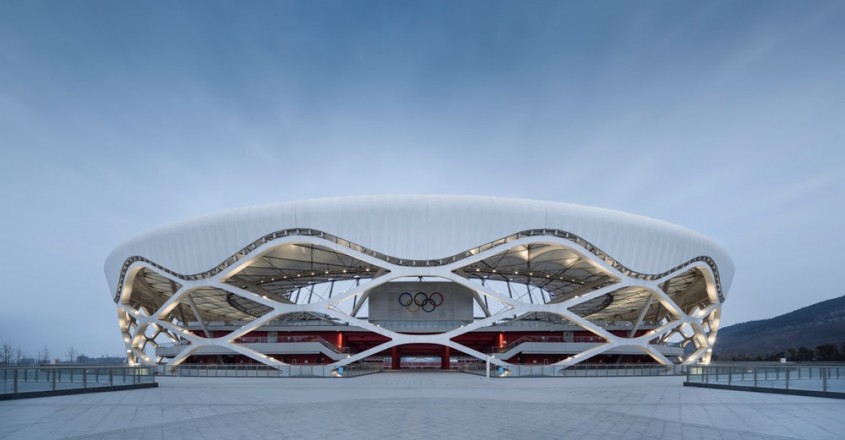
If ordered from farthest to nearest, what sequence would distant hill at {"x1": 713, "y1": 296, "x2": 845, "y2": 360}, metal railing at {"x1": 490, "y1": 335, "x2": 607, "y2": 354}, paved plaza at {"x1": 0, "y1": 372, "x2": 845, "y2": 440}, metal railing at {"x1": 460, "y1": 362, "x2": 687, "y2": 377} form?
distant hill at {"x1": 713, "y1": 296, "x2": 845, "y2": 360} < metal railing at {"x1": 490, "y1": 335, "x2": 607, "y2": 354} < metal railing at {"x1": 460, "y1": 362, "x2": 687, "y2": 377} < paved plaza at {"x1": 0, "y1": 372, "x2": 845, "y2": 440}

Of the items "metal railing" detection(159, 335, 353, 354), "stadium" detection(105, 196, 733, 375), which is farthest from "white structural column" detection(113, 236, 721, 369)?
"metal railing" detection(159, 335, 353, 354)

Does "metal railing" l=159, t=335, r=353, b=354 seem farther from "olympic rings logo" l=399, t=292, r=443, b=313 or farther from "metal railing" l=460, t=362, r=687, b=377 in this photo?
"metal railing" l=460, t=362, r=687, b=377

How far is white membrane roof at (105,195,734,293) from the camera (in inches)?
1492

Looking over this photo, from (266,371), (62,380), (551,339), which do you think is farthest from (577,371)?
(62,380)

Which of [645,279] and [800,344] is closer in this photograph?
[645,279]

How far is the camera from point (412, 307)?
166ft

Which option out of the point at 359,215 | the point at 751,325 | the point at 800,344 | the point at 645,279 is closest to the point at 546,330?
the point at 645,279

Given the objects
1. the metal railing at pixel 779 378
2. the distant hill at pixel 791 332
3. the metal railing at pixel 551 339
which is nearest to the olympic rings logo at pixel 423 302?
the metal railing at pixel 551 339

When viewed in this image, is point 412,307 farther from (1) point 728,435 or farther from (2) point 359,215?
(1) point 728,435

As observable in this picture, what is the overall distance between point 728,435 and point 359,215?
97.7ft

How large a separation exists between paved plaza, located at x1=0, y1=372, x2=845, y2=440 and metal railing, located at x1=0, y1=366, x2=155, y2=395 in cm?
99

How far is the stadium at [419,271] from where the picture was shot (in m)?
38.0

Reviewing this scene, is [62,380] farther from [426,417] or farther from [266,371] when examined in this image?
[266,371]

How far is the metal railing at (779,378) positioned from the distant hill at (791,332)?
Result: 152 m
